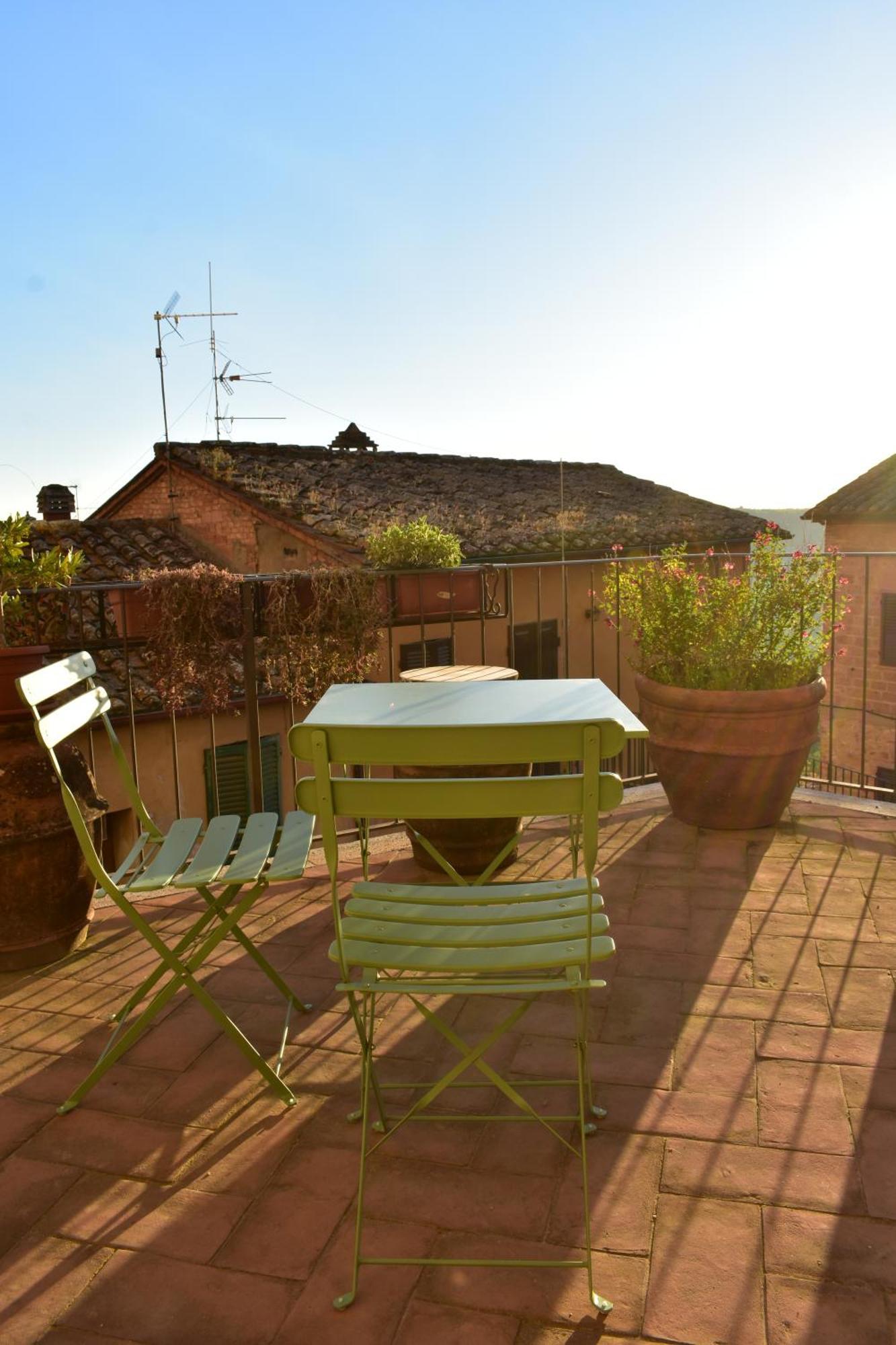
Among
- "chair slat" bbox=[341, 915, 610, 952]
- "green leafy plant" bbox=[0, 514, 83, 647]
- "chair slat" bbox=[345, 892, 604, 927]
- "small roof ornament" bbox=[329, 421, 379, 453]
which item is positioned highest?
"small roof ornament" bbox=[329, 421, 379, 453]

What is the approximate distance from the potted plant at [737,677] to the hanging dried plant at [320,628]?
1105 mm

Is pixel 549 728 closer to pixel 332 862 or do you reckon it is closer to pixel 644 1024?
pixel 332 862

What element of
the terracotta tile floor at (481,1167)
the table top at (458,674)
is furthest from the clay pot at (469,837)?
the terracotta tile floor at (481,1167)

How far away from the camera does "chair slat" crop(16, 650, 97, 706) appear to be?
2125mm

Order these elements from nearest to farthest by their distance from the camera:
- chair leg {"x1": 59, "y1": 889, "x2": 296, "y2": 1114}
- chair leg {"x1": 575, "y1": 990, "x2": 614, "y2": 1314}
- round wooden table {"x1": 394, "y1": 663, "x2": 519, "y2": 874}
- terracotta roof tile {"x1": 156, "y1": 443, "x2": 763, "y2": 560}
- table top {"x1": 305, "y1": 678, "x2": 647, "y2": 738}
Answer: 1. chair leg {"x1": 575, "y1": 990, "x2": 614, "y2": 1314}
2. chair leg {"x1": 59, "y1": 889, "x2": 296, "y2": 1114}
3. table top {"x1": 305, "y1": 678, "x2": 647, "y2": 738}
4. round wooden table {"x1": 394, "y1": 663, "x2": 519, "y2": 874}
5. terracotta roof tile {"x1": 156, "y1": 443, "x2": 763, "y2": 560}

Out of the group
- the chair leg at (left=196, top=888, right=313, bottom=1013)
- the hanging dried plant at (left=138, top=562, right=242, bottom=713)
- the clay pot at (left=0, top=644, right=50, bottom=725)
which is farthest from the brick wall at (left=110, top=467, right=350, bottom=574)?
the chair leg at (left=196, top=888, right=313, bottom=1013)

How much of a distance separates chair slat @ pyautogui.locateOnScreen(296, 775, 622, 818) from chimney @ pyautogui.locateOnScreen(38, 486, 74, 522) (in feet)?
47.6

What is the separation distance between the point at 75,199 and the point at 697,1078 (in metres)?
7.83

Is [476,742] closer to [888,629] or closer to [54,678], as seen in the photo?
[54,678]

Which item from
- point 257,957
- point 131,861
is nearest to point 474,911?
point 257,957

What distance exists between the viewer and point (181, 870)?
87.0 inches

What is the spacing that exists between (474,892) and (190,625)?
218cm

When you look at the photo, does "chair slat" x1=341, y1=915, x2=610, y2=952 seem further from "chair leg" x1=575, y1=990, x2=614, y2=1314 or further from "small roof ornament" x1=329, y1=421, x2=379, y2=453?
"small roof ornament" x1=329, y1=421, x2=379, y2=453

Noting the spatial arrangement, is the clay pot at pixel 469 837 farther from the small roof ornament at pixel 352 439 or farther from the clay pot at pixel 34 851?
the small roof ornament at pixel 352 439
